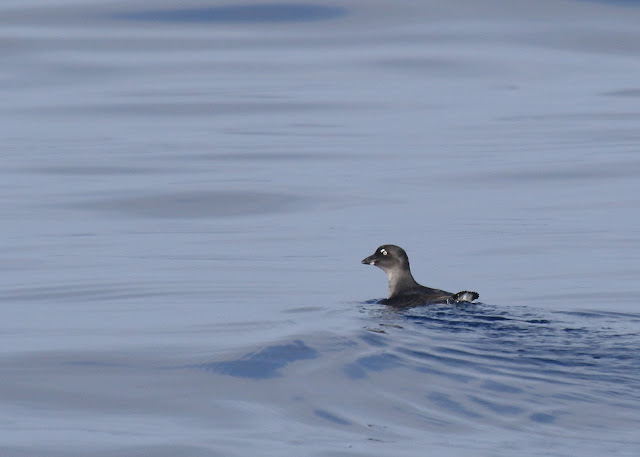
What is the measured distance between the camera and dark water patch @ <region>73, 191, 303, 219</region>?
17812 millimetres

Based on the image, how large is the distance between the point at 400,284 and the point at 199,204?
18.9ft

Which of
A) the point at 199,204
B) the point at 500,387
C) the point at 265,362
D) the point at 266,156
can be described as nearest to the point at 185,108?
the point at 266,156

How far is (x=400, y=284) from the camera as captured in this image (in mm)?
13258

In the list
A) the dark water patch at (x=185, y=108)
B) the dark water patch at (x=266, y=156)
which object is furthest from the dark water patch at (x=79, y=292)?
the dark water patch at (x=185, y=108)

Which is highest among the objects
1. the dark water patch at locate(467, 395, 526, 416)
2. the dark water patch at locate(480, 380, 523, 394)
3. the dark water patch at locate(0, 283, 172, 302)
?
the dark water patch at locate(0, 283, 172, 302)

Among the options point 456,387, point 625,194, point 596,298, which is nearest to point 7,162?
point 625,194

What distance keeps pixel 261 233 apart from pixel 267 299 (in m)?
3.68

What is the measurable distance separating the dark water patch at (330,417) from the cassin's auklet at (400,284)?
407cm

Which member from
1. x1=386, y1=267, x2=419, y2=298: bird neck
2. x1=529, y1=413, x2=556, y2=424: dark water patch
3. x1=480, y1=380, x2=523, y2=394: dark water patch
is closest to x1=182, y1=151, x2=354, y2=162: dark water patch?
x1=386, y1=267, x2=419, y2=298: bird neck

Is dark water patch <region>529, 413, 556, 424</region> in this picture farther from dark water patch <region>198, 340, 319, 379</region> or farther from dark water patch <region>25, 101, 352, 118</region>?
dark water patch <region>25, 101, 352, 118</region>

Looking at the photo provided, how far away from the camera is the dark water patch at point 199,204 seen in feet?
58.4

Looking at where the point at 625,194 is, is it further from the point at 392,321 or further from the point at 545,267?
the point at 392,321

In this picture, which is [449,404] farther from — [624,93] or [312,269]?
[624,93]

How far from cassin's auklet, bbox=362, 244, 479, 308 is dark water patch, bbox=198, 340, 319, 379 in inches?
92.8
